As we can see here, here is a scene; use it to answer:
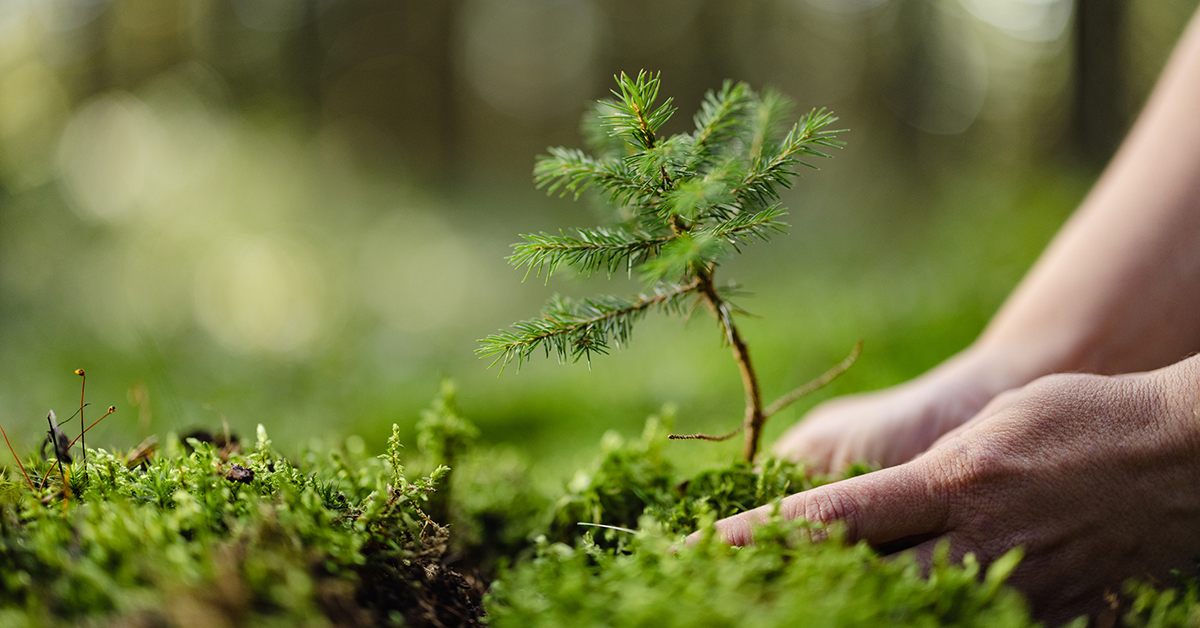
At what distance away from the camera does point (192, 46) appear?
50.0ft

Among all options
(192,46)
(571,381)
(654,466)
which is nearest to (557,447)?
(571,381)

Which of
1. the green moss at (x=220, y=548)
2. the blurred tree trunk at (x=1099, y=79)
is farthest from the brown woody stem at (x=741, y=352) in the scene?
the blurred tree trunk at (x=1099, y=79)

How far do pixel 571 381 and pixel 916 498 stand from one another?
4468mm

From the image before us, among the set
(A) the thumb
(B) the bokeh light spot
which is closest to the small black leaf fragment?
(A) the thumb

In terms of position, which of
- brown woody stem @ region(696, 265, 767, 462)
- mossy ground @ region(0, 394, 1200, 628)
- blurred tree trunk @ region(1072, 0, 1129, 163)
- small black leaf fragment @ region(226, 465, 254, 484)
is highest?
blurred tree trunk @ region(1072, 0, 1129, 163)

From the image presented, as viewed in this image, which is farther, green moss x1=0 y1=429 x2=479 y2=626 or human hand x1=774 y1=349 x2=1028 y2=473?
human hand x1=774 y1=349 x2=1028 y2=473

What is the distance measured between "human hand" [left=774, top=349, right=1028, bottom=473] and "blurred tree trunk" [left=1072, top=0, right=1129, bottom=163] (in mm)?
8322

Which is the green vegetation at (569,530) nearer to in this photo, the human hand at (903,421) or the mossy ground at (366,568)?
the mossy ground at (366,568)

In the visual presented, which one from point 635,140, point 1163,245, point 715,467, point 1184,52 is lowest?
point 715,467

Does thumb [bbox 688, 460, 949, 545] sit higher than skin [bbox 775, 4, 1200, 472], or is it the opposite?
skin [bbox 775, 4, 1200, 472]

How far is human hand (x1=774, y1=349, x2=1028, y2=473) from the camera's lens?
221cm

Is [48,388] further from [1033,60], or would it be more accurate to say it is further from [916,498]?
[1033,60]

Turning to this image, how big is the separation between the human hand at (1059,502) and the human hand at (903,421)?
820 millimetres

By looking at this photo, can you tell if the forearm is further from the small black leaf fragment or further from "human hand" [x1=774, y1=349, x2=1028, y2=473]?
the small black leaf fragment
